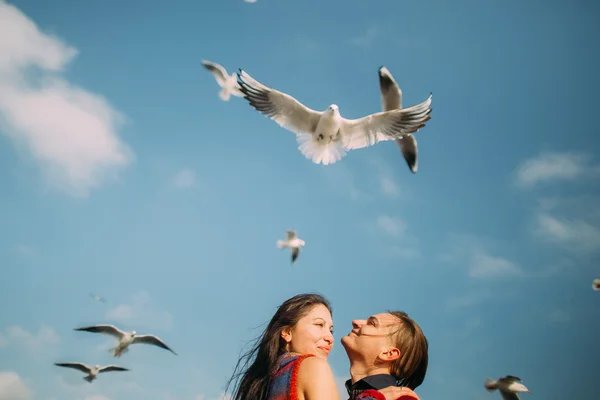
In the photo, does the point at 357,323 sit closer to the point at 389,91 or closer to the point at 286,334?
the point at 286,334

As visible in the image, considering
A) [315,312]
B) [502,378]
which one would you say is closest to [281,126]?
[502,378]

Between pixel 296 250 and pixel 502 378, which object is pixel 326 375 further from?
pixel 296 250

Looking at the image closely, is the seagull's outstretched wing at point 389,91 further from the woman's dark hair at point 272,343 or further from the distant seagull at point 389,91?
the woman's dark hair at point 272,343

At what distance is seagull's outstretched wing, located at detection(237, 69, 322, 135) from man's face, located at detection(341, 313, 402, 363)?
20.6ft

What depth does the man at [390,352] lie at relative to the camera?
201 centimetres

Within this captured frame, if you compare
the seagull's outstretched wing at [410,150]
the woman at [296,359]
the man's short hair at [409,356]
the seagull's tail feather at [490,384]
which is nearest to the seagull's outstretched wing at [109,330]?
the seagull's outstretched wing at [410,150]

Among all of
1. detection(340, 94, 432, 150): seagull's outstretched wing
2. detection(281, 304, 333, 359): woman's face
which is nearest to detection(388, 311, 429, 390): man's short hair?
detection(281, 304, 333, 359): woman's face

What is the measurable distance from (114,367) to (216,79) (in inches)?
203

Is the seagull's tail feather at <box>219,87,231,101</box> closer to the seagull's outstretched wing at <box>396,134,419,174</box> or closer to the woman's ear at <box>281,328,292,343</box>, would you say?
the seagull's outstretched wing at <box>396,134,419,174</box>

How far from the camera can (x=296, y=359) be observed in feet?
6.07

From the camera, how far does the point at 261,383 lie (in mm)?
2027

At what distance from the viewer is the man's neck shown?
2.00 meters

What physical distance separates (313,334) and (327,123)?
642 cm

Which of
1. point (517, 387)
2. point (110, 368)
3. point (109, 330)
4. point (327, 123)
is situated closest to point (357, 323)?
point (517, 387)
